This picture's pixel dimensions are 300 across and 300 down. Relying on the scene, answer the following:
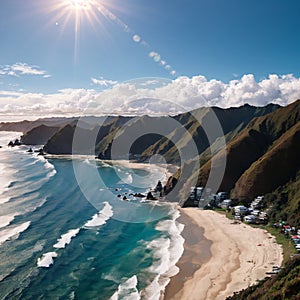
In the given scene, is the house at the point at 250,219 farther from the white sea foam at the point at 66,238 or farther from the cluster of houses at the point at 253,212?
the white sea foam at the point at 66,238

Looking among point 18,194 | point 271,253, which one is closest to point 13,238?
point 18,194

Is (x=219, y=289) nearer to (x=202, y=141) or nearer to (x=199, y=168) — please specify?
(x=199, y=168)

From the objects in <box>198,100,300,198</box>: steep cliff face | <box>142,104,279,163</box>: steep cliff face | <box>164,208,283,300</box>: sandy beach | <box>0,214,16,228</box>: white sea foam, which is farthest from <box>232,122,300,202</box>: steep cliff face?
<box>142,104,279,163</box>: steep cliff face

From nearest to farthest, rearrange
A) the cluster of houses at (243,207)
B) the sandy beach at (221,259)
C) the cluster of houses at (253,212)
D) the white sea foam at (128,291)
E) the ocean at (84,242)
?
the white sea foam at (128,291), the sandy beach at (221,259), the ocean at (84,242), the cluster of houses at (243,207), the cluster of houses at (253,212)

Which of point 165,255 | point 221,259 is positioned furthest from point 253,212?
point 165,255

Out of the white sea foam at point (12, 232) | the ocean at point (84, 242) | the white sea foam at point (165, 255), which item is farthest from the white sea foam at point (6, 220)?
the white sea foam at point (165, 255)

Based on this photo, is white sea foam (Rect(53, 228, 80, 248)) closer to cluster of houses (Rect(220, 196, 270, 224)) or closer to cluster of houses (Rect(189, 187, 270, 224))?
cluster of houses (Rect(189, 187, 270, 224))
